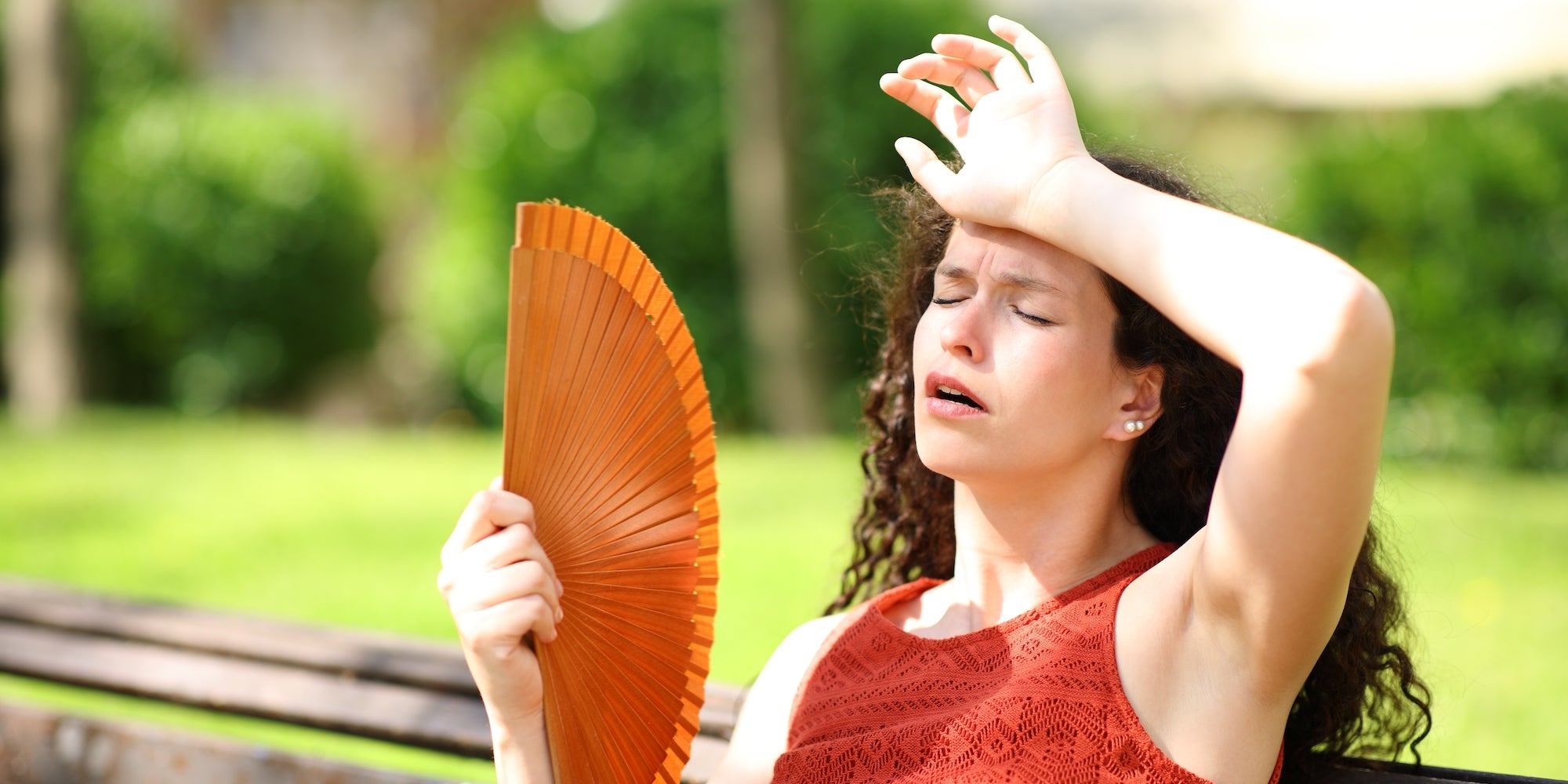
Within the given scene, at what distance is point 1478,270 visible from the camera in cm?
698

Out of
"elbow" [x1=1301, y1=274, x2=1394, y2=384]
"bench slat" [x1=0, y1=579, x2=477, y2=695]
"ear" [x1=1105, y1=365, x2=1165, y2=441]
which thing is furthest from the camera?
"bench slat" [x1=0, y1=579, x2=477, y2=695]

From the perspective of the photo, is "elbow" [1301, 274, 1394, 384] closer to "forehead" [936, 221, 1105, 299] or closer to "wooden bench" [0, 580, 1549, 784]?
"forehead" [936, 221, 1105, 299]

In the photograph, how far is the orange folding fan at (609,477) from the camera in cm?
173

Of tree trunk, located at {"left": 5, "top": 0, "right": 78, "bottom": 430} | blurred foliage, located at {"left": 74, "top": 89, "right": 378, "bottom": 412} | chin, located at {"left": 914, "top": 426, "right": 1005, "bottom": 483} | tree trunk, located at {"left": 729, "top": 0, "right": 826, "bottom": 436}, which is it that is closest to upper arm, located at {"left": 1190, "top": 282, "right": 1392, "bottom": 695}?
chin, located at {"left": 914, "top": 426, "right": 1005, "bottom": 483}

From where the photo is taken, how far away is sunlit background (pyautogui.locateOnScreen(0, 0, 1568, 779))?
5.27 m

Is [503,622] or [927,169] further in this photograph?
[927,169]

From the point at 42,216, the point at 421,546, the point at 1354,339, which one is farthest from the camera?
the point at 42,216

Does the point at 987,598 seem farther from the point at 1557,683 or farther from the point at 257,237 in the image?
the point at 257,237

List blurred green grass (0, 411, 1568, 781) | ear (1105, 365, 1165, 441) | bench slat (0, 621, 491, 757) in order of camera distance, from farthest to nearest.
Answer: blurred green grass (0, 411, 1568, 781) < bench slat (0, 621, 491, 757) < ear (1105, 365, 1165, 441)

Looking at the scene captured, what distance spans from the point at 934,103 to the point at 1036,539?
0.59 m

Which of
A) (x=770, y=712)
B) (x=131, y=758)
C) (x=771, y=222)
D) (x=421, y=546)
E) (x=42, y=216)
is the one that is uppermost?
(x=771, y=222)

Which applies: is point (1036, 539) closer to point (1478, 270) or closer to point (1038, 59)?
point (1038, 59)

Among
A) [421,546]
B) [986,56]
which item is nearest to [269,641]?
[986,56]

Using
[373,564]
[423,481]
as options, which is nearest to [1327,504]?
[373,564]
